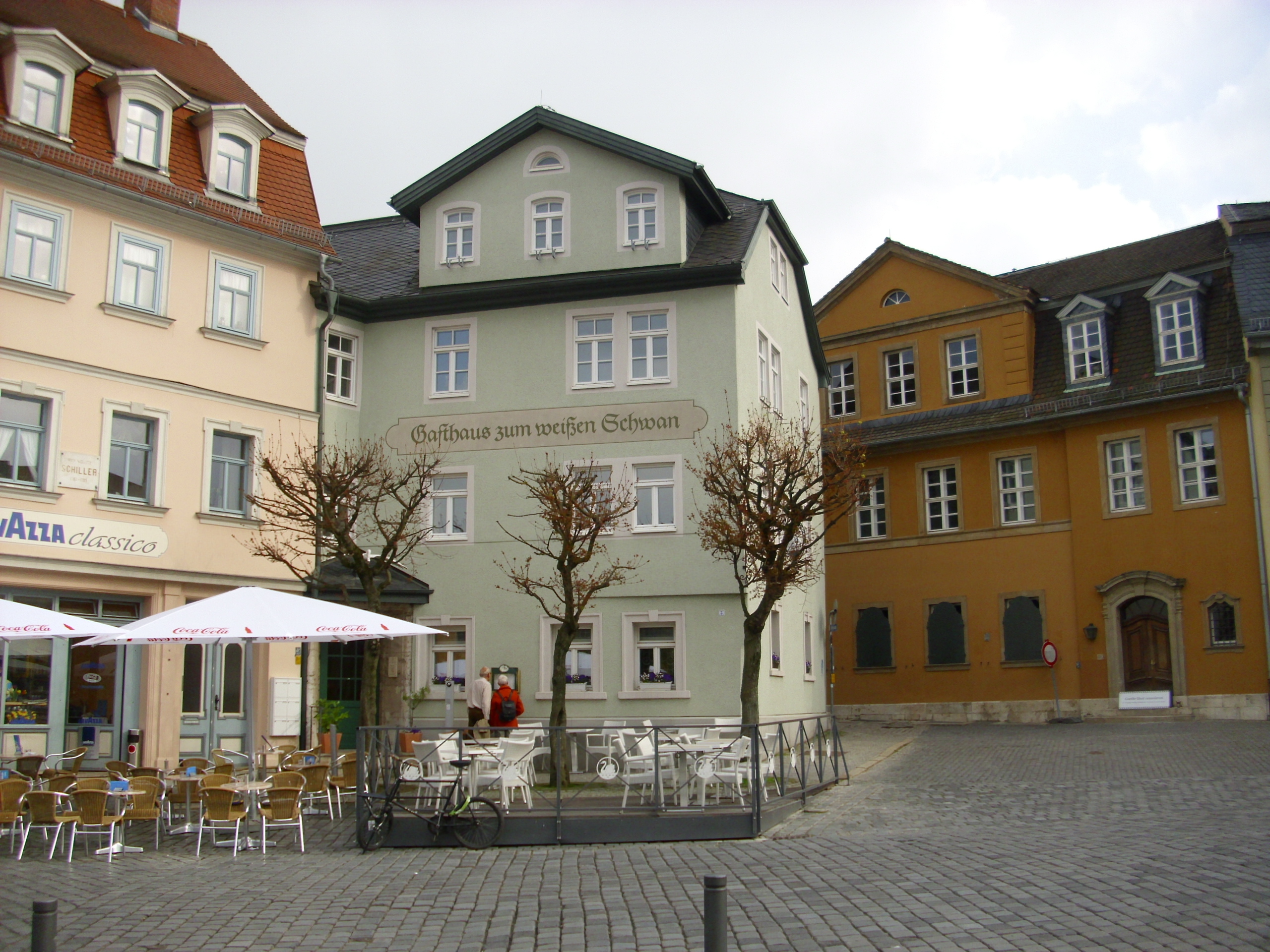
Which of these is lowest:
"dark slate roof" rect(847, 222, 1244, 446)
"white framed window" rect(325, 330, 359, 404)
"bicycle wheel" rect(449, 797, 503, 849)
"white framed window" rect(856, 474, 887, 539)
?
"bicycle wheel" rect(449, 797, 503, 849)

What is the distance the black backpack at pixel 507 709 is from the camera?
18.1 meters

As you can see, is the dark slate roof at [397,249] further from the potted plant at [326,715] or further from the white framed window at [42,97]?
the potted plant at [326,715]

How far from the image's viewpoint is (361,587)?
23.3m

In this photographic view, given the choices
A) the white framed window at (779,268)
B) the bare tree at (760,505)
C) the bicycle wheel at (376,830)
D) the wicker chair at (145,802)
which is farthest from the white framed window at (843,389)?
the wicker chair at (145,802)

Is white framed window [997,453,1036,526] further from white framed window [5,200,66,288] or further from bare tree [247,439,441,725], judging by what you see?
white framed window [5,200,66,288]

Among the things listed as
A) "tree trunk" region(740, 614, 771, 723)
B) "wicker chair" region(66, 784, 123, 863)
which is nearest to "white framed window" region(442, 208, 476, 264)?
"tree trunk" region(740, 614, 771, 723)

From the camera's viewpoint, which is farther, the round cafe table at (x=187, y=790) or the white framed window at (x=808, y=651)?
the white framed window at (x=808, y=651)

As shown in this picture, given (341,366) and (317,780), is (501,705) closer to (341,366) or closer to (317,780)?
(317,780)

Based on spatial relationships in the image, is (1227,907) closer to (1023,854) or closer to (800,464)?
(1023,854)

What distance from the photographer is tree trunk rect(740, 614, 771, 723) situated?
18781mm

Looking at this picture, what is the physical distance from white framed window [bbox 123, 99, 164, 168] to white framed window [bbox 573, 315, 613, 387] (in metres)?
7.82

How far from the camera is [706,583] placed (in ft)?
74.1

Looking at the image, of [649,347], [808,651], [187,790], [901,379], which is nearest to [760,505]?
[649,347]

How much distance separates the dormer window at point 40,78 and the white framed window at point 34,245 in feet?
4.23
